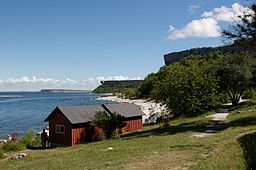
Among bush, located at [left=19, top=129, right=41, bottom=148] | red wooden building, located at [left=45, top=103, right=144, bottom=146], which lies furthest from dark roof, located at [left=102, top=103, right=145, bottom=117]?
bush, located at [left=19, top=129, right=41, bottom=148]

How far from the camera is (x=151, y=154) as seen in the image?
17250mm

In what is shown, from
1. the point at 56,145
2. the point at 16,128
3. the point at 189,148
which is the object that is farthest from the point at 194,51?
the point at 189,148

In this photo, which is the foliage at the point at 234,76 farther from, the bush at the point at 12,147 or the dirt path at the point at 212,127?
the bush at the point at 12,147

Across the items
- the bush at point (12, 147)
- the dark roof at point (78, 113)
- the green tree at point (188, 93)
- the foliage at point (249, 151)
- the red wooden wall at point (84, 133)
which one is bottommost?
the bush at point (12, 147)

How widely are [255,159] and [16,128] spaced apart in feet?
154

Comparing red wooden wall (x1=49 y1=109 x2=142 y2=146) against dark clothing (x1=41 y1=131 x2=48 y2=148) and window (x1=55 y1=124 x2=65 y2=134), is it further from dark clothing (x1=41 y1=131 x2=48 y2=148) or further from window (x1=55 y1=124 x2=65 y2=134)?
dark clothing (x1=41 y1=131 x2=48 y2=148)

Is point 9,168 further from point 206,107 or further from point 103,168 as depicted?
point 206,107

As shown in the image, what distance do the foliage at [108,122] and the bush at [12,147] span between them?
674 cm

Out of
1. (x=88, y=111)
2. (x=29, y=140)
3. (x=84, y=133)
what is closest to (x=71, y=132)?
(x=84, y=133)

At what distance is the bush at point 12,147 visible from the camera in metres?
29.4

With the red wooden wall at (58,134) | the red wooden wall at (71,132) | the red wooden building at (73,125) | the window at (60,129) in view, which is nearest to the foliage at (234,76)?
the red wooden building at (73,125)

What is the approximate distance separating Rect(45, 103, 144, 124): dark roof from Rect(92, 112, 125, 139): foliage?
98 cm

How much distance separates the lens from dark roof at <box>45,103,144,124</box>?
104 ft

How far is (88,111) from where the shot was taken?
110 feet
